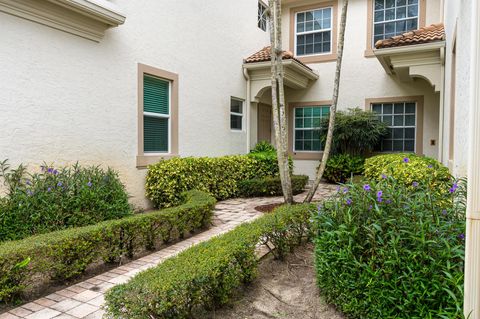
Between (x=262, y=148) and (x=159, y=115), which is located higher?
(x=159, y=115)

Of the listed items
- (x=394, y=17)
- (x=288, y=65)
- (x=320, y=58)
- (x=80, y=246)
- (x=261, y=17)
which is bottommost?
(x=80, y=246)

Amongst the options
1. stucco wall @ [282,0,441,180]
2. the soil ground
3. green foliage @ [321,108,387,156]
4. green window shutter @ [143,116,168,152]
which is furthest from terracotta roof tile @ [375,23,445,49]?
the soil ground

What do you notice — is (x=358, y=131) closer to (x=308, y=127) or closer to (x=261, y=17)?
(x=308, y=127)

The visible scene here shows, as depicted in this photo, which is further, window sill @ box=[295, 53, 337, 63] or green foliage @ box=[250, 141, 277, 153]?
window sill @ box=[295, 53, 337, 63]

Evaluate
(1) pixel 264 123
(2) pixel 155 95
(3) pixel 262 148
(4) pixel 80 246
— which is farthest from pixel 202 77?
(4) pixel 80 246

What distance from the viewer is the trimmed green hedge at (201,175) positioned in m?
6.77

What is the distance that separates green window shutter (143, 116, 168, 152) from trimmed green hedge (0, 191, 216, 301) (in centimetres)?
264

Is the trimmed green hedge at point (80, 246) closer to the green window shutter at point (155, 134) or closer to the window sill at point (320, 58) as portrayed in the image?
the green window shutter at point (155, 134)

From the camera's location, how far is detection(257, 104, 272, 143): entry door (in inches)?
463

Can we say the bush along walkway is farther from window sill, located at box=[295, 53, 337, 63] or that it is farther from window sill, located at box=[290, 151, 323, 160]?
window sill, located at box=[295, 53, 337, 63]

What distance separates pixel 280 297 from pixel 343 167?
8.14m

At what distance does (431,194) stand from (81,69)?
18.3 feet

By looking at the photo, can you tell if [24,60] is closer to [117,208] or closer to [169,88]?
[117,208]

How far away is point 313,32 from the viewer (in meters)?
12.0
